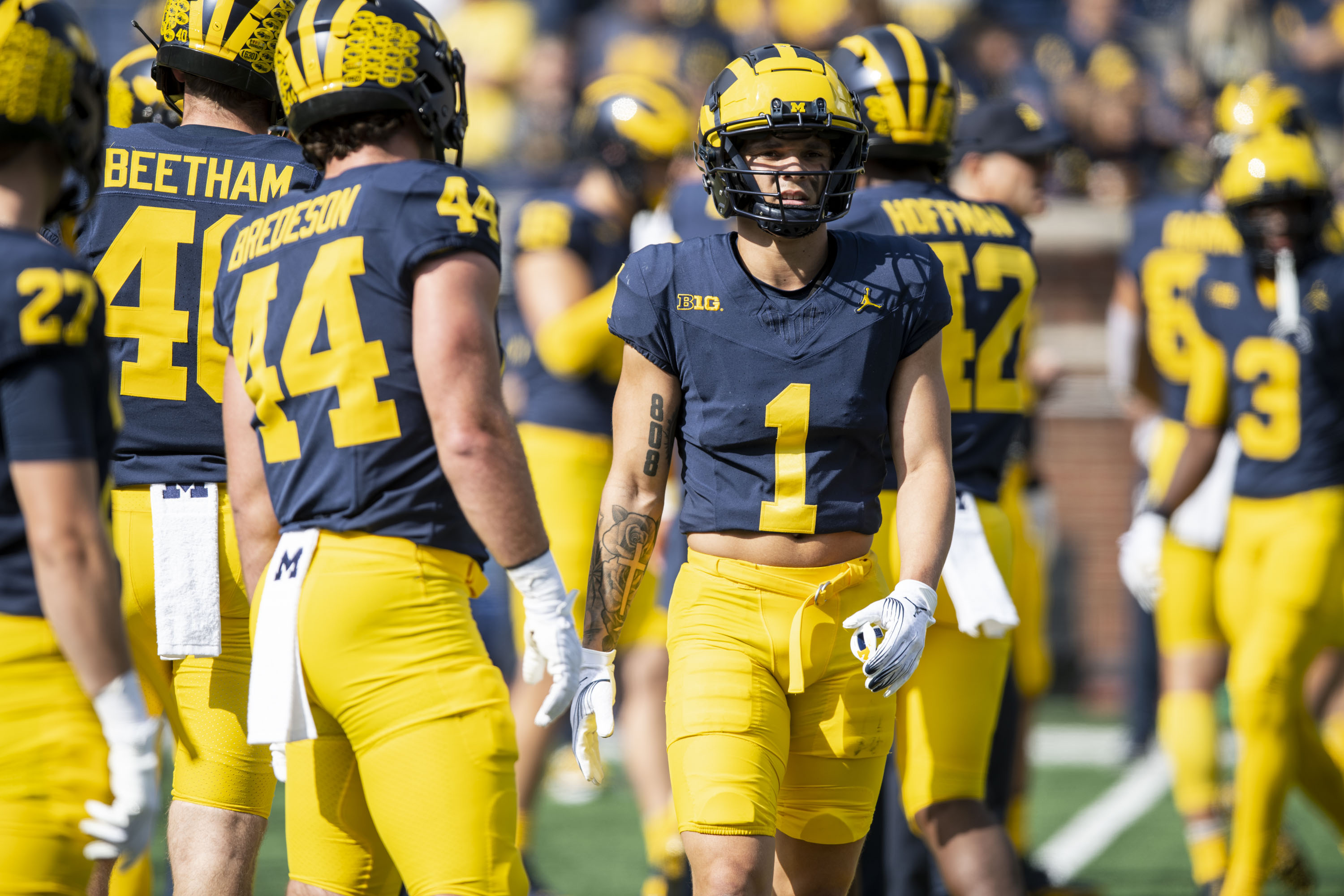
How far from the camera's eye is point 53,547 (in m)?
2.35

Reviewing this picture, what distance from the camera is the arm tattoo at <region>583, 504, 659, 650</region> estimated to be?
332 centimetres

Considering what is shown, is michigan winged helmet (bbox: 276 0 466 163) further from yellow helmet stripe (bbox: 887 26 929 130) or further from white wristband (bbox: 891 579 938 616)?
yellow helmet stripe (bbox: 887 26 929 130)

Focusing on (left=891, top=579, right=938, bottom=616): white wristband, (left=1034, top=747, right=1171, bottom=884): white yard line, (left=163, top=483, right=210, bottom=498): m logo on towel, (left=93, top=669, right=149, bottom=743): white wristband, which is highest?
(left=163, top=483, right=210, bottom=498): m logo on towel

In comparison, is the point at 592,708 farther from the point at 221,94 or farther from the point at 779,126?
the point at 221,94

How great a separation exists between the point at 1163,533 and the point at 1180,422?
1109 millimetres

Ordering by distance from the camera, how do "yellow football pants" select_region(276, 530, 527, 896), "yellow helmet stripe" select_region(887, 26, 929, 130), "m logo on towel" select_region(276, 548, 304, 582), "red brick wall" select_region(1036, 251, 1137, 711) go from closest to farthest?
1. "yellow football pants" select_region(276, 530, 527, 896)
2. "m logo on towel" select_region(276, 548, 304, 582)
3. "yellow helmet stripe" select_region(887, 26, 929, 130)
4. "red brick wall" select_region(1036, 251, 1137, 711)

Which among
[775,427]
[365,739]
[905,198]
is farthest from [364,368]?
[905,198]

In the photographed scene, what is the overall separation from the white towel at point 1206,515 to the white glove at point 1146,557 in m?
0.28

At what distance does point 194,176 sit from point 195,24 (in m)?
0.35

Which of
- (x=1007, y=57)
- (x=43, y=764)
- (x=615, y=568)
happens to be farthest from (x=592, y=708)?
(x=1007, y=57)

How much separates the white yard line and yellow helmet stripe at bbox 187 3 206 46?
13.1 ft

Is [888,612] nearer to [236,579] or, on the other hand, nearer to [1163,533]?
[236,579]

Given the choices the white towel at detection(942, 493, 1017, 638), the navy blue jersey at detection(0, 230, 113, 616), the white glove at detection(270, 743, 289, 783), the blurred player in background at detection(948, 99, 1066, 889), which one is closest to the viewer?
the navy blue jersey at detection(0, 230, 113, 616)

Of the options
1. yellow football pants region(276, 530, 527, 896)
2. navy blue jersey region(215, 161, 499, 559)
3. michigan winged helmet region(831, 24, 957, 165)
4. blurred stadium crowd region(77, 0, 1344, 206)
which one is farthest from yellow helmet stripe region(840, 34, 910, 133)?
blurred stadium crowd region(77, 0, 1344, 206)
